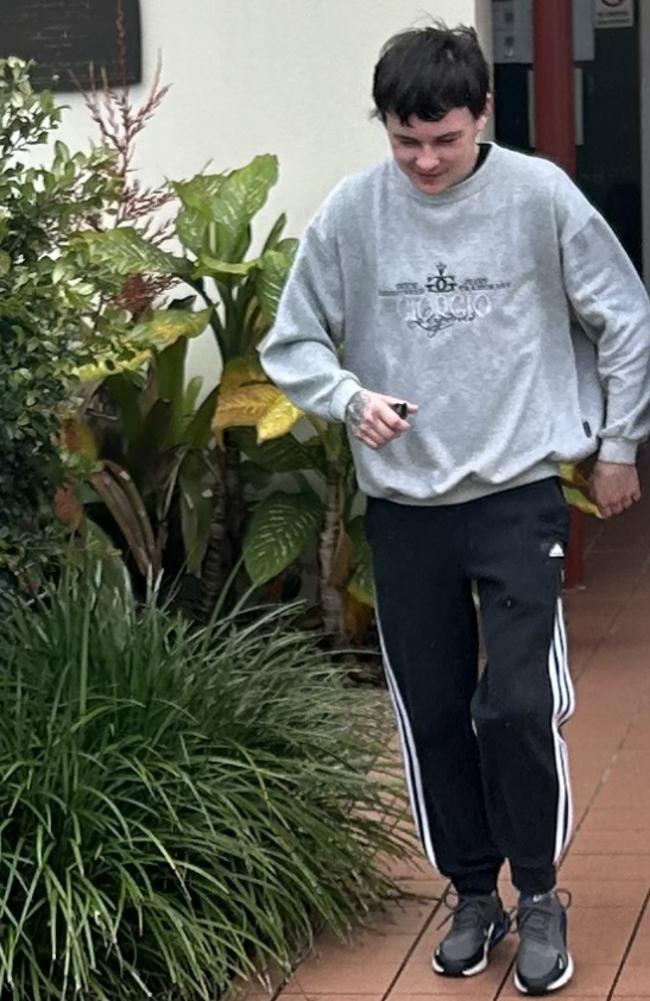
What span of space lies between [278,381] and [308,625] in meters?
2.56

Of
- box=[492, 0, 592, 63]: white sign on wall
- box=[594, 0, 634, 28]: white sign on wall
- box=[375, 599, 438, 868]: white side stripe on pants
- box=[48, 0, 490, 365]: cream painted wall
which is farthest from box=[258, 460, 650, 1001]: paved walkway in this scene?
box=[594, 0, 634, 28]: white sign on wall

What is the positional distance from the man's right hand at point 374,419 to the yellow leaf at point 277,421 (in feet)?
6.24

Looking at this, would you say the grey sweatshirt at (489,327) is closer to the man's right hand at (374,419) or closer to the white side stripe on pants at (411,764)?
the man's right hand at (374,419)

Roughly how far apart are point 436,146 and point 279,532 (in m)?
2.54

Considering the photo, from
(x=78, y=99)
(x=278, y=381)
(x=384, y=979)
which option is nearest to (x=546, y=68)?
(x=78, y=99)

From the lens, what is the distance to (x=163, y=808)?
4.25 meters

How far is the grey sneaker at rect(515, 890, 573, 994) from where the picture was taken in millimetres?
4133

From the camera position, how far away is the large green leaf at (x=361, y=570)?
6.31 m

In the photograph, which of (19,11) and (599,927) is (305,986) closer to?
(599,927)

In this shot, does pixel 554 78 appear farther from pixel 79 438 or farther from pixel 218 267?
pixel 79 438

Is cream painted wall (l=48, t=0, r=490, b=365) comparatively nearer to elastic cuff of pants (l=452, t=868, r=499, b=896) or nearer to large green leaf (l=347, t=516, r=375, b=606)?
large green leaf (l=347, t=516, r=375, b=606)

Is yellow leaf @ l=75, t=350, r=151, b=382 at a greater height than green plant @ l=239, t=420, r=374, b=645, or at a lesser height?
greater

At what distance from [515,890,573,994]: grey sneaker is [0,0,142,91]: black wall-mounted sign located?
3543 mm

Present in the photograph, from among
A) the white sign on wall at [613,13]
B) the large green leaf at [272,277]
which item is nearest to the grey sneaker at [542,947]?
the large green leaf at [272,277]
